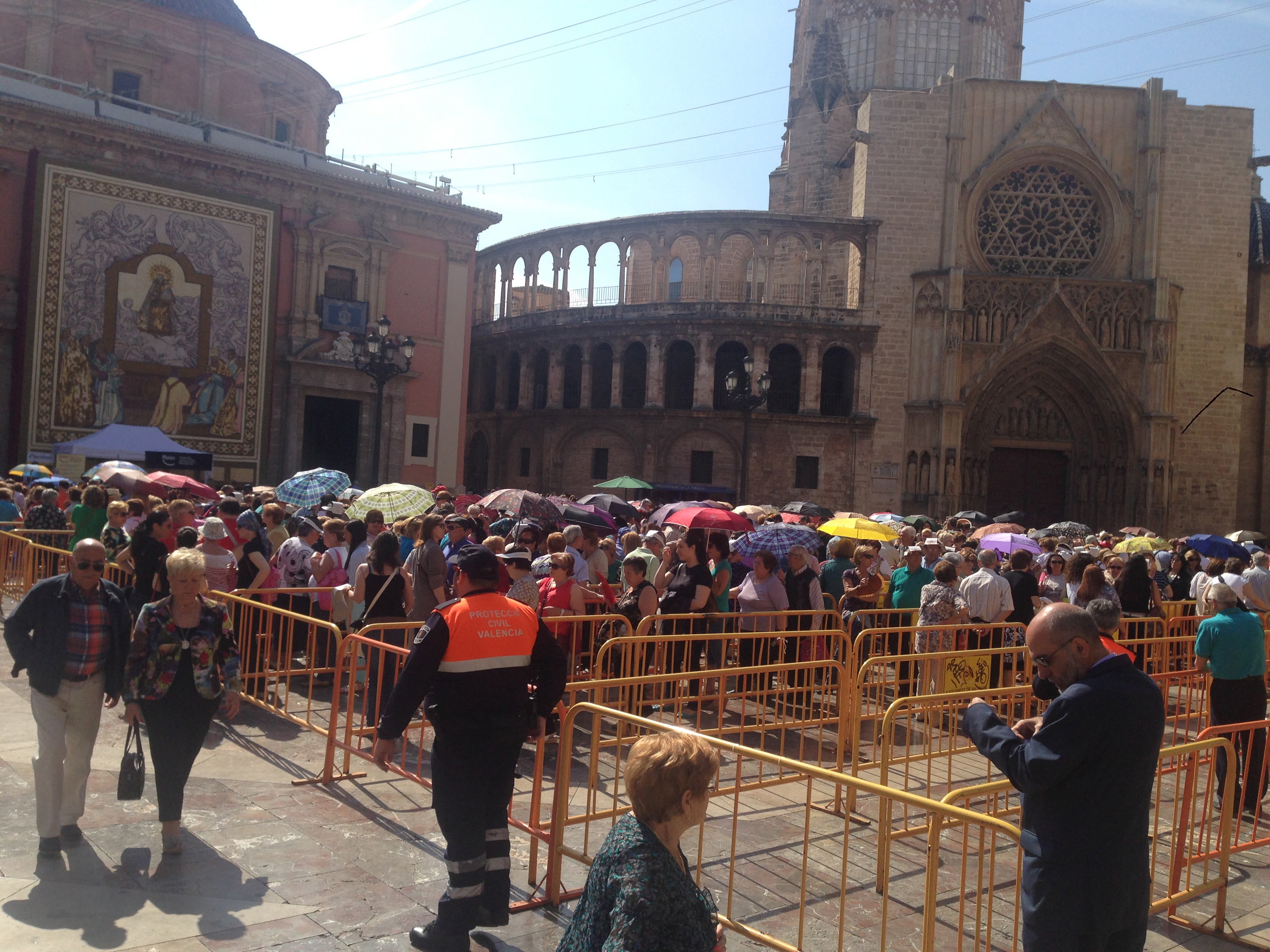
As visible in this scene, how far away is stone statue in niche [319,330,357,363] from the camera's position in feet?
94.9

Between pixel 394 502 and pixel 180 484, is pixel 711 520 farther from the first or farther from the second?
pixel 180 484

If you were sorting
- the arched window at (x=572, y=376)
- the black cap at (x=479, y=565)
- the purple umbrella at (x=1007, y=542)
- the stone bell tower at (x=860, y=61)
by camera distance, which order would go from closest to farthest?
the black cap at (x=479, y=565) → the purple umbrella at (x=1007, y=542) → the arched window at (x=572, y=376) → the stone bell tower at (x=860, y=61)

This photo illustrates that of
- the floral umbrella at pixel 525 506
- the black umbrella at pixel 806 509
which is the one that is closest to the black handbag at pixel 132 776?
the floral umbrella at pixel 525 506

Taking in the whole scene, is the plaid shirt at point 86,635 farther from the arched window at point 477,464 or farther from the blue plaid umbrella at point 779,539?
the arched window at point 477,464

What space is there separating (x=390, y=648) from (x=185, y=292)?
22.5 m

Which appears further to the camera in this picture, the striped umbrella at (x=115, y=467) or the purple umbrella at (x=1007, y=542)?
the striped umbrella at (x=115, y=467)

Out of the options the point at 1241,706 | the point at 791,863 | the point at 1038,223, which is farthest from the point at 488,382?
Answer: the point at 791,863

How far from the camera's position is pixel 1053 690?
4332mm

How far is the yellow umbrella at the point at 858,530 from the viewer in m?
14.7

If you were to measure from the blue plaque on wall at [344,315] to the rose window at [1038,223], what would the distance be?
2059 centimetres

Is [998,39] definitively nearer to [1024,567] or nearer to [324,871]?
[1024,567]

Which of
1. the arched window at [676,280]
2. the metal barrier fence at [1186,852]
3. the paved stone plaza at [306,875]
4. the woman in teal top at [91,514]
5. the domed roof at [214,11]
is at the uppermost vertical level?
the domed roof at [214,11]

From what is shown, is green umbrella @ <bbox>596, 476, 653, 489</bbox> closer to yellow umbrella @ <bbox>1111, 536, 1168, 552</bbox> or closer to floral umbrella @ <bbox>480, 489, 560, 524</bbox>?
floral umbrella @ <bbox>480, 489, 560, 524</bbox>

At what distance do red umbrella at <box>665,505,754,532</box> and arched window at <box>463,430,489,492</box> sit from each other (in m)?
28.3
